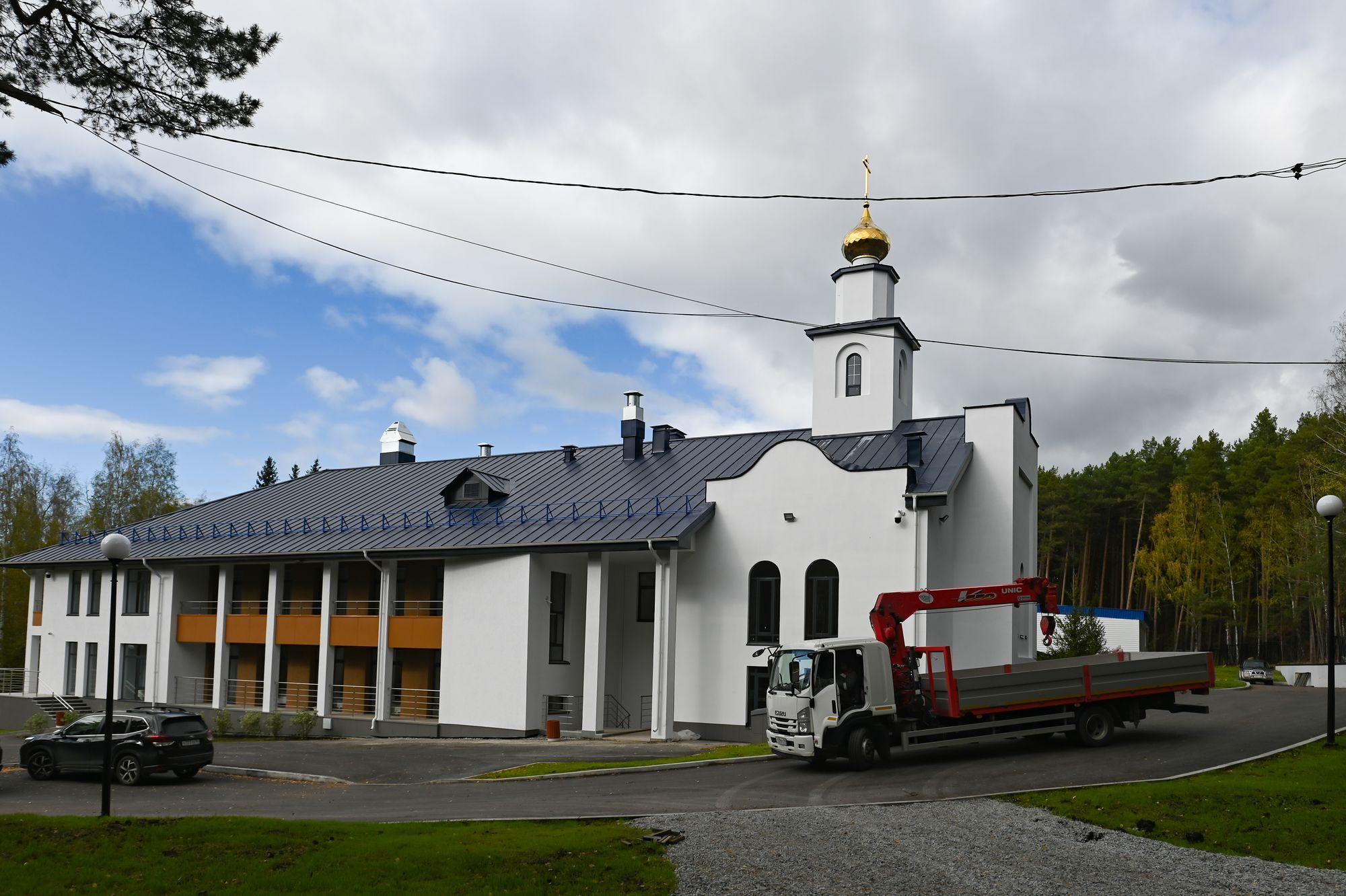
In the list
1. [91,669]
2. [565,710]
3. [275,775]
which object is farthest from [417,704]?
[91,669]

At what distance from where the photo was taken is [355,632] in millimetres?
31609

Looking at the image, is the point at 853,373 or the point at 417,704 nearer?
the point at 853,373

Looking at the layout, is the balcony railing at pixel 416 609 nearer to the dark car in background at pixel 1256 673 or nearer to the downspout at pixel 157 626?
the downspout at pixel 157 626

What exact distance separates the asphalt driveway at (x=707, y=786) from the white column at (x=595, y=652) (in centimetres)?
809

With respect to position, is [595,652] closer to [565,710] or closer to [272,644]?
[565,710]

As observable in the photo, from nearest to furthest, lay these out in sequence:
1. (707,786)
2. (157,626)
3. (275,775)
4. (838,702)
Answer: (707,786)
(838,702)
(275,775)
(157,626)

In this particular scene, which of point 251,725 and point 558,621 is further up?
point 558,621

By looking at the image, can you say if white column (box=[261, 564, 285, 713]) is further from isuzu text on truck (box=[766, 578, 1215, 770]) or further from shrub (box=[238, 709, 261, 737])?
isuzu text on truck (box=[766, 578, 1215, 770])

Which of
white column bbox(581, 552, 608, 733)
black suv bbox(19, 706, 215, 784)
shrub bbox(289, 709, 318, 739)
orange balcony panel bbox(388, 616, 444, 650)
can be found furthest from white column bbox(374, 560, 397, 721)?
black suv bbox(19, 706, 215, 784)

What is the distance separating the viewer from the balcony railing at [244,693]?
34.9 m

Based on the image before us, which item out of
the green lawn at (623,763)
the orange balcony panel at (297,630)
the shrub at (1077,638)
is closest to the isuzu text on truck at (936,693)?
the green lawn at (623,763)

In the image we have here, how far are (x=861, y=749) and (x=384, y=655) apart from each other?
17.6m

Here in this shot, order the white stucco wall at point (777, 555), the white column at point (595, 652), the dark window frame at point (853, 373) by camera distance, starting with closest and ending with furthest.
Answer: the white stucco wall at point (777, 555)
the white column at point (595, 652)
the dark window frame at point (853, 373)

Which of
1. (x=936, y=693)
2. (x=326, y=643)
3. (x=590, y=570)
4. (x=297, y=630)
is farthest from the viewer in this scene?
(x=297, y=630)
